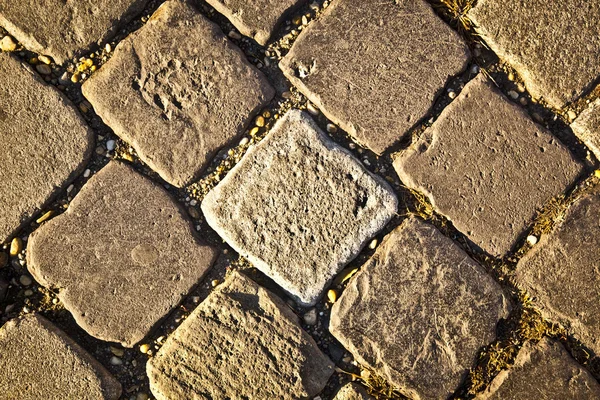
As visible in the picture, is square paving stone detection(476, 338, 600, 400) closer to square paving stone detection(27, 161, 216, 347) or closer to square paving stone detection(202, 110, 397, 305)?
square paving stone detection(202, 110, 397, 305)

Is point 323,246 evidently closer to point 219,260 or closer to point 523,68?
point 219,260

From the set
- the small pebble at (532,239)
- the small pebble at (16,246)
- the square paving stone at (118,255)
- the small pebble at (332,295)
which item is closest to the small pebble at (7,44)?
the square paving stone at (118,255)

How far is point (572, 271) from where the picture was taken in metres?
2.16

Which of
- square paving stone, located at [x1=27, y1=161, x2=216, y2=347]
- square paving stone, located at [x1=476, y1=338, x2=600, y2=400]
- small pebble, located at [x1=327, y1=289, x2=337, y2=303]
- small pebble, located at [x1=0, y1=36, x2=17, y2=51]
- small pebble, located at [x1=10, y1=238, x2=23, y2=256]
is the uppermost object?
square paving stone, located at [x1=476, y1=338, x2=600, y2=400]

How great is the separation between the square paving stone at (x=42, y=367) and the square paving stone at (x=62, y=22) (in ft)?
3.92

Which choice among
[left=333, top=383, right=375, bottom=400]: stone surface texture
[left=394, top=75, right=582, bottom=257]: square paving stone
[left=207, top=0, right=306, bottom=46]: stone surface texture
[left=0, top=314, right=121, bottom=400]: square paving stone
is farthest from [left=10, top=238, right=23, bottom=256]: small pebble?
[left=394, top=75, right=582, bottom=257]: square paving stone

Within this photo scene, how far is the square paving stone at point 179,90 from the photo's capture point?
7.00ft

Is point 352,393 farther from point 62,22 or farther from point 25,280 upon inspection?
point 62,22

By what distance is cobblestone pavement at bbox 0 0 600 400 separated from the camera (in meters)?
2.12

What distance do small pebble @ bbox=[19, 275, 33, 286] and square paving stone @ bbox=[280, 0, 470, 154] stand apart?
4.79 feet

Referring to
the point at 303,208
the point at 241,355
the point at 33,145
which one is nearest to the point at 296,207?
the point at 303,208

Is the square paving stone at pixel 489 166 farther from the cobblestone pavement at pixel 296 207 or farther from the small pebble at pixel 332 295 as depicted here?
the small pebble at pixel 332 295

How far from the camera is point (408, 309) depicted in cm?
213

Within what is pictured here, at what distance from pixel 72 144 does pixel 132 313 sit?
779 mm
